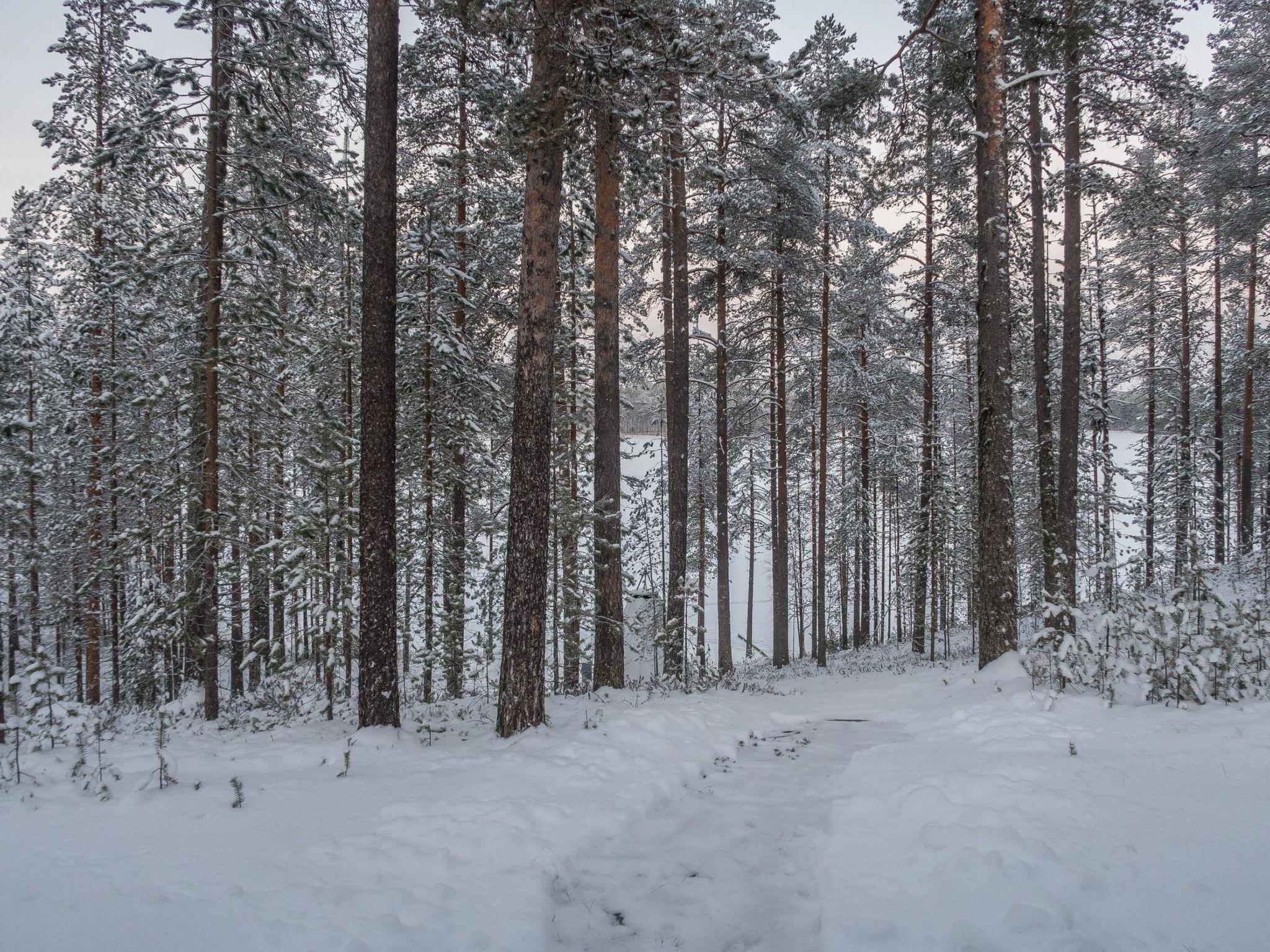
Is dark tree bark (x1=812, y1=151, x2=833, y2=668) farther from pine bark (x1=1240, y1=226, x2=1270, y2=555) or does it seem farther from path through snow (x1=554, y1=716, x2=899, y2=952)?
pine bark (x1=1240, y1=226, x2=1270, y2=555)

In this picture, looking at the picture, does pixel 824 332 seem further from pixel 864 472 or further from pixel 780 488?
pixel 864 472

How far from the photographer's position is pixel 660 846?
406 centimetres

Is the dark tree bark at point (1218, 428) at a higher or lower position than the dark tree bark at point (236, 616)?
higher

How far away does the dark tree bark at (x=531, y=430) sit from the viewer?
617 centimetres

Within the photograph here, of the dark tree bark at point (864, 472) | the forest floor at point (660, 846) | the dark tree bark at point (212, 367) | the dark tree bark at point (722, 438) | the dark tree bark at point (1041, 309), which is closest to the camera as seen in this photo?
the forest floor at point (660, 846)

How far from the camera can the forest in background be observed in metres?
6.34

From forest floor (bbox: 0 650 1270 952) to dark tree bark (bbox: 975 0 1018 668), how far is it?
10.3 ft

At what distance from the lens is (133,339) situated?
43.1 feet

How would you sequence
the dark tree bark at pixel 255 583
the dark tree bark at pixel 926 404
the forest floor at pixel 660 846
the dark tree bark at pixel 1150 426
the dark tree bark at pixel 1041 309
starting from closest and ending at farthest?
1. the forest floor at pixel 660 846
2. the dark tree bark at pixel 255 583
3. the dark tree bark at pixel 1041 309
4. the dark tree bark at pixel 926 404
5. the dark tree bark at pixel 1150 426

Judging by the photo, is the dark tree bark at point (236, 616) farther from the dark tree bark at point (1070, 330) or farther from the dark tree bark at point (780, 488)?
the dark tree bark at point (1070, 330)

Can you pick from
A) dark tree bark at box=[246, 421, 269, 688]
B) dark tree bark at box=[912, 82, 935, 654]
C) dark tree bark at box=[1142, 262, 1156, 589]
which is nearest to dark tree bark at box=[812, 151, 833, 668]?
dark tree bark at box=[912, 82, 935, 654]

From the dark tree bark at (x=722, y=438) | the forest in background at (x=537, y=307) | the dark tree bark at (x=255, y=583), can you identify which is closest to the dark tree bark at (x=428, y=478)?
the forest in background at (x=537, y=307)

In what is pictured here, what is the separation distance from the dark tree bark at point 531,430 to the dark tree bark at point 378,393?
1404mm

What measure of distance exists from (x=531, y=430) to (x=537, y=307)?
53.2 inches
